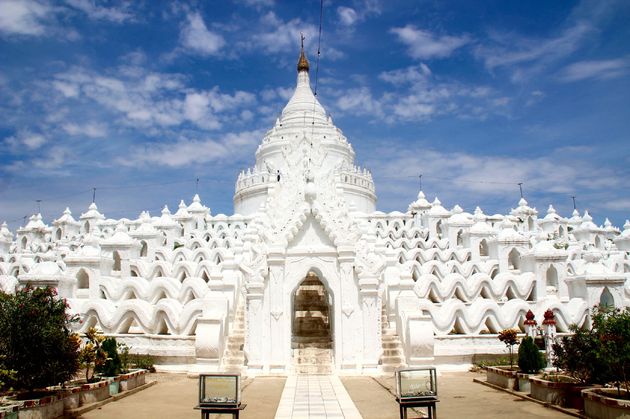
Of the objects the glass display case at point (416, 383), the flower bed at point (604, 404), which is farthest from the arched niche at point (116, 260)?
the flower bed at point (604, 404)

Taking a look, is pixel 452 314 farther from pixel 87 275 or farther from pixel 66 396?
pixel 87 275

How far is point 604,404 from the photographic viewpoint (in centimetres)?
929

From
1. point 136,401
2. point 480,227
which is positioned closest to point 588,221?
point 480,227

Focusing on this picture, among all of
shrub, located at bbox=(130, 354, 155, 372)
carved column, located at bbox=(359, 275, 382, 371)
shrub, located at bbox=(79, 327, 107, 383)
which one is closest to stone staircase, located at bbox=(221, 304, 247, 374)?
shrub, located at bbox=(130, 354, 155, 372)

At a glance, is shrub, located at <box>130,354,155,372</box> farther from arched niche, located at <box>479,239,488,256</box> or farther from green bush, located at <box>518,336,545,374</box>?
arched niche, located at <box>479,239,488,256</box>

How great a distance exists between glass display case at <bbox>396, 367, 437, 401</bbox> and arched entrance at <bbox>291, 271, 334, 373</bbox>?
26.2 ft

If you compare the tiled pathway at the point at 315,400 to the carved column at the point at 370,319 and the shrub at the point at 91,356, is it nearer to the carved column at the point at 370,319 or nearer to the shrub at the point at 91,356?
→ the carved column at the point at 370,319

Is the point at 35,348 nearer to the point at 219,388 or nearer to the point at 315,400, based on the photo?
the point at 219,388

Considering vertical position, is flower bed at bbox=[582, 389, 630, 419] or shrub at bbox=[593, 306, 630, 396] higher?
shrub at bbox=[593, 306, 630, 396]

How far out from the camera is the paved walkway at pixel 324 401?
1078 cm

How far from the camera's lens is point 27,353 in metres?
10.6

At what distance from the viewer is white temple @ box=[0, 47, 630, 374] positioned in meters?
16.8

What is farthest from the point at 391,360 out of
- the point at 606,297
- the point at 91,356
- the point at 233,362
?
the point at 606,297

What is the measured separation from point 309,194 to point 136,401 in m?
8.03
